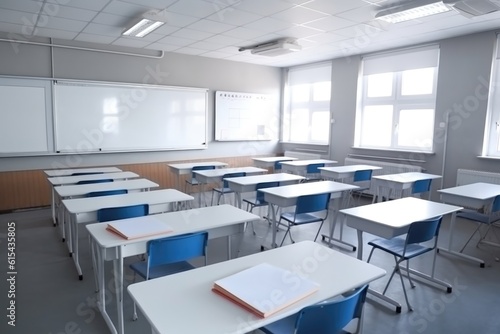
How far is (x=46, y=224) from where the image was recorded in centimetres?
493

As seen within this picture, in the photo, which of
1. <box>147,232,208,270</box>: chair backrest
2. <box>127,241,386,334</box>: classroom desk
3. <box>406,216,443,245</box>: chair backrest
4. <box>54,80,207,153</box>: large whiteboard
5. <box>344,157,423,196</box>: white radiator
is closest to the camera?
<box>127,241,386,334</box>: classroom desk

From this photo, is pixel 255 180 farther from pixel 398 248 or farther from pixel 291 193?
pixel 398 248

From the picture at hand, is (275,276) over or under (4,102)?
under

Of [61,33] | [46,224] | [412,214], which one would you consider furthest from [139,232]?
[61,33]

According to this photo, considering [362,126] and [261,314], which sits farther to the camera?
[362,126]

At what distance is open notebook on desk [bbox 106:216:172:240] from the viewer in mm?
2189

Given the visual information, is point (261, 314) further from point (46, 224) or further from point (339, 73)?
point (339, 73)

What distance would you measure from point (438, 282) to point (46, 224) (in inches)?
196

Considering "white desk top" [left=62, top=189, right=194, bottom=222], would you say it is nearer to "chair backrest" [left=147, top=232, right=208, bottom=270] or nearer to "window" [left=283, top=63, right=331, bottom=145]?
"chair backrest" [left=147, top=232, right=208, bottom=270]

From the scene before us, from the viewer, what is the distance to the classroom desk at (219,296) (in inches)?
49.9

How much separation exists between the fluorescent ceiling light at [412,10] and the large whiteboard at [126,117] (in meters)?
4.09

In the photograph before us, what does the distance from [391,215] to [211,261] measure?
1.85 m

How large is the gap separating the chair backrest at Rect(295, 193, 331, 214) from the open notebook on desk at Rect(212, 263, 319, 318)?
1.93 metres

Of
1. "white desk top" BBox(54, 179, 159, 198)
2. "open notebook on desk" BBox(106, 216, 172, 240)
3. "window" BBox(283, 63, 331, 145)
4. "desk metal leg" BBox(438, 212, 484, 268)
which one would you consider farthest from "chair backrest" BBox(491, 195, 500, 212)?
"window" BBox(283, 63, 331, 145)
